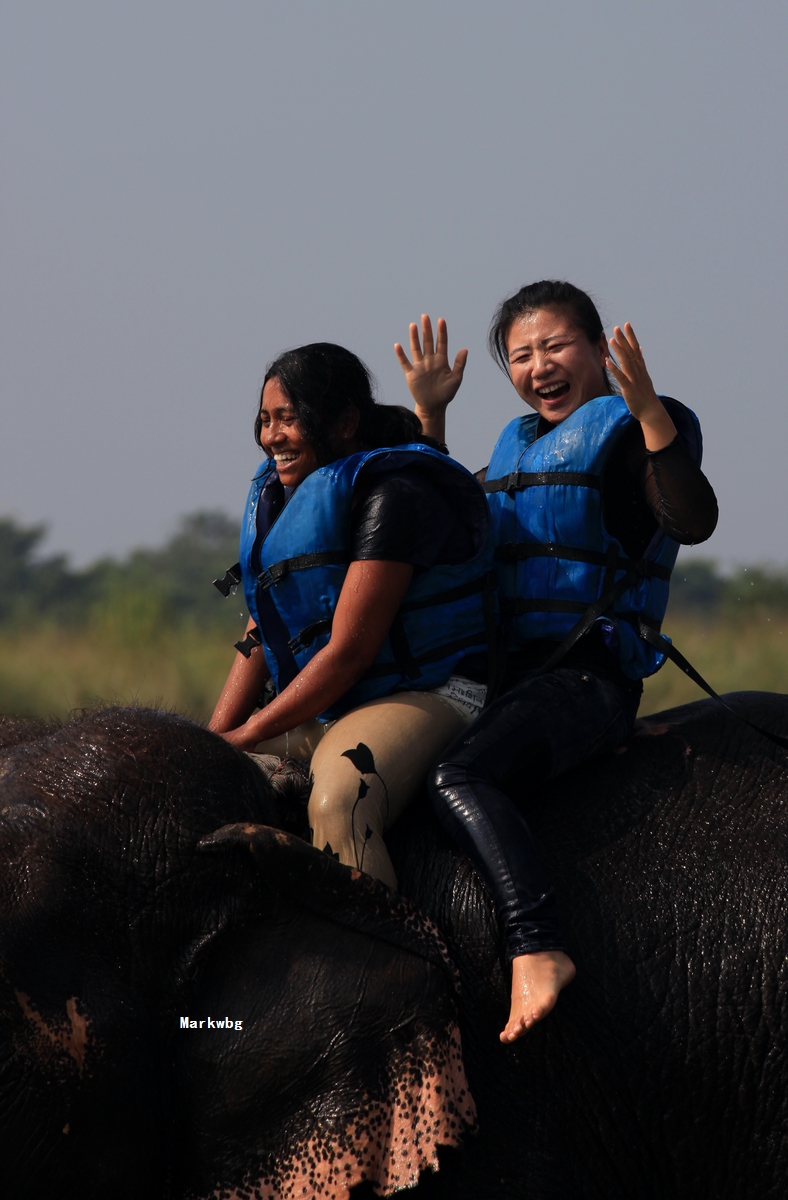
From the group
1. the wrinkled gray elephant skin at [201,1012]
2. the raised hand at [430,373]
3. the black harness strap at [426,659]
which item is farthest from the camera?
the raised hand at [430,373]

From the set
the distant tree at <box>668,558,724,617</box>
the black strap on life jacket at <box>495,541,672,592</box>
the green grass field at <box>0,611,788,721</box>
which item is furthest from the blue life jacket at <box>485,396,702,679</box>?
the distant tree at <box>668,558,724,617</box>

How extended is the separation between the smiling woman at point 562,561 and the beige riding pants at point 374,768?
0.41 ft

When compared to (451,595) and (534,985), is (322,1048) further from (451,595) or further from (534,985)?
(451,595)

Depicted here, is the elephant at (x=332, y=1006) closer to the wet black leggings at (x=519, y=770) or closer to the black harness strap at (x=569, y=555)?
the wet black leggings at (x=519, y=770)

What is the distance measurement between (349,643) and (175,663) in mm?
20114

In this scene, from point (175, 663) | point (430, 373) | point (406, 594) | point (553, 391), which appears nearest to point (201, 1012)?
point (406, 594)

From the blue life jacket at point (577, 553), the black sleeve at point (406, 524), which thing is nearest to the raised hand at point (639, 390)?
the blue life jacket at point (577, 553)

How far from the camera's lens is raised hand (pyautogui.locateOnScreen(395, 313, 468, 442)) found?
5.30 m

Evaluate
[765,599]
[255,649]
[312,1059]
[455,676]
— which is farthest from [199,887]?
[765,599]

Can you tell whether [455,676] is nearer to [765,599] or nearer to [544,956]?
[544,956]

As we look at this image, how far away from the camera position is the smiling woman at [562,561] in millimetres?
3775

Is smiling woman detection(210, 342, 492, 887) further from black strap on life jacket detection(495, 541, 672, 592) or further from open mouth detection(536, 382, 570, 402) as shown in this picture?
open mouth detection(536, 382, 570, 402)

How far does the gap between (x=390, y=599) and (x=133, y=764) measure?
2.78 ft

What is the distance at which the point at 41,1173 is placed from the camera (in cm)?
344
